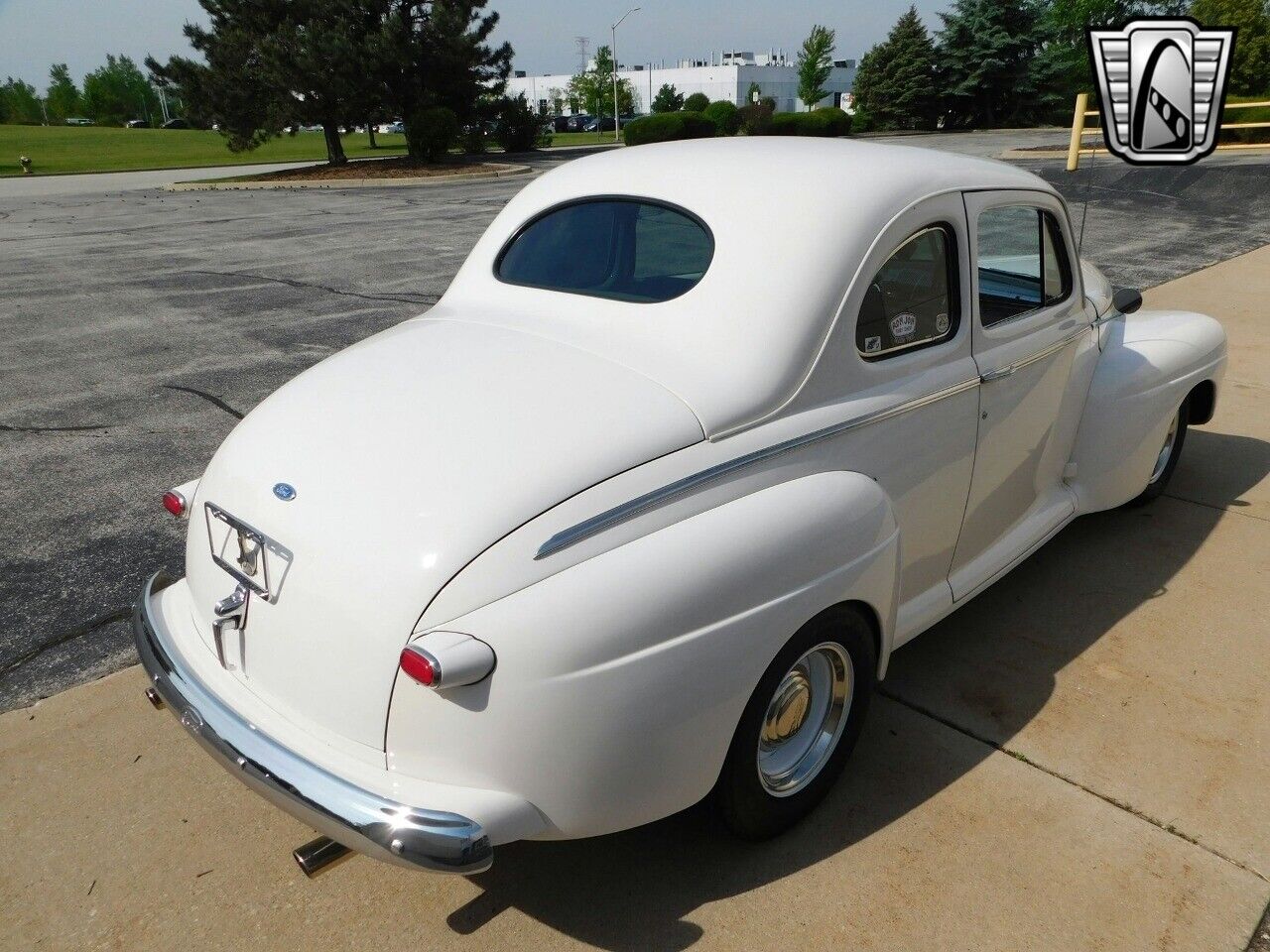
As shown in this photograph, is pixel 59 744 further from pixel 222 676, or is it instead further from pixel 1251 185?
pixel 1251 185

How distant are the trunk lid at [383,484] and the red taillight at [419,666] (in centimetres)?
7

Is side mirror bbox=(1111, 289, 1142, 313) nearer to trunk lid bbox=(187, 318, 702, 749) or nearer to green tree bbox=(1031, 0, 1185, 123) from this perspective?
trunk lid bbox=(187, 318, 702, 749)

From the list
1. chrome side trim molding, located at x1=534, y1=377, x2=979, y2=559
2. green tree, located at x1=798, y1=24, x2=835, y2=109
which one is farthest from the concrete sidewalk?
green tree, located at x1=798, y1=24, x2=835, y2=109

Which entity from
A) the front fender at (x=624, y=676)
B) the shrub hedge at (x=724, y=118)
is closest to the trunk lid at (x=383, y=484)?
the front fender at (x=624, y=676)

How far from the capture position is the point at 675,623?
83.4 inches

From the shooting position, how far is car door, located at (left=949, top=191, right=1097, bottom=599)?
3209mm

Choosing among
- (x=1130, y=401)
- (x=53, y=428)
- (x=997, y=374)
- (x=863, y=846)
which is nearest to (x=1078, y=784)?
(x=863, y=846)

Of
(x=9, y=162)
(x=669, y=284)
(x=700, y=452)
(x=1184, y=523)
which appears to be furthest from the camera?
(x=9, y=162)

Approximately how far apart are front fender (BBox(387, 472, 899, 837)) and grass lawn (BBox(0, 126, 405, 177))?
38.2 metres

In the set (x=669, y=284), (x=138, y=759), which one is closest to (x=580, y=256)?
(x=669, y=284)

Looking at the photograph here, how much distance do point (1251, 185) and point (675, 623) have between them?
18657mm

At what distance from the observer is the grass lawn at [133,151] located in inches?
1494

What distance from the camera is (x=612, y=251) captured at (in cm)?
325

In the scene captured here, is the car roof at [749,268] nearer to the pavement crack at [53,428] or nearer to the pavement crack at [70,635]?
the pavement crack at [70,635]
